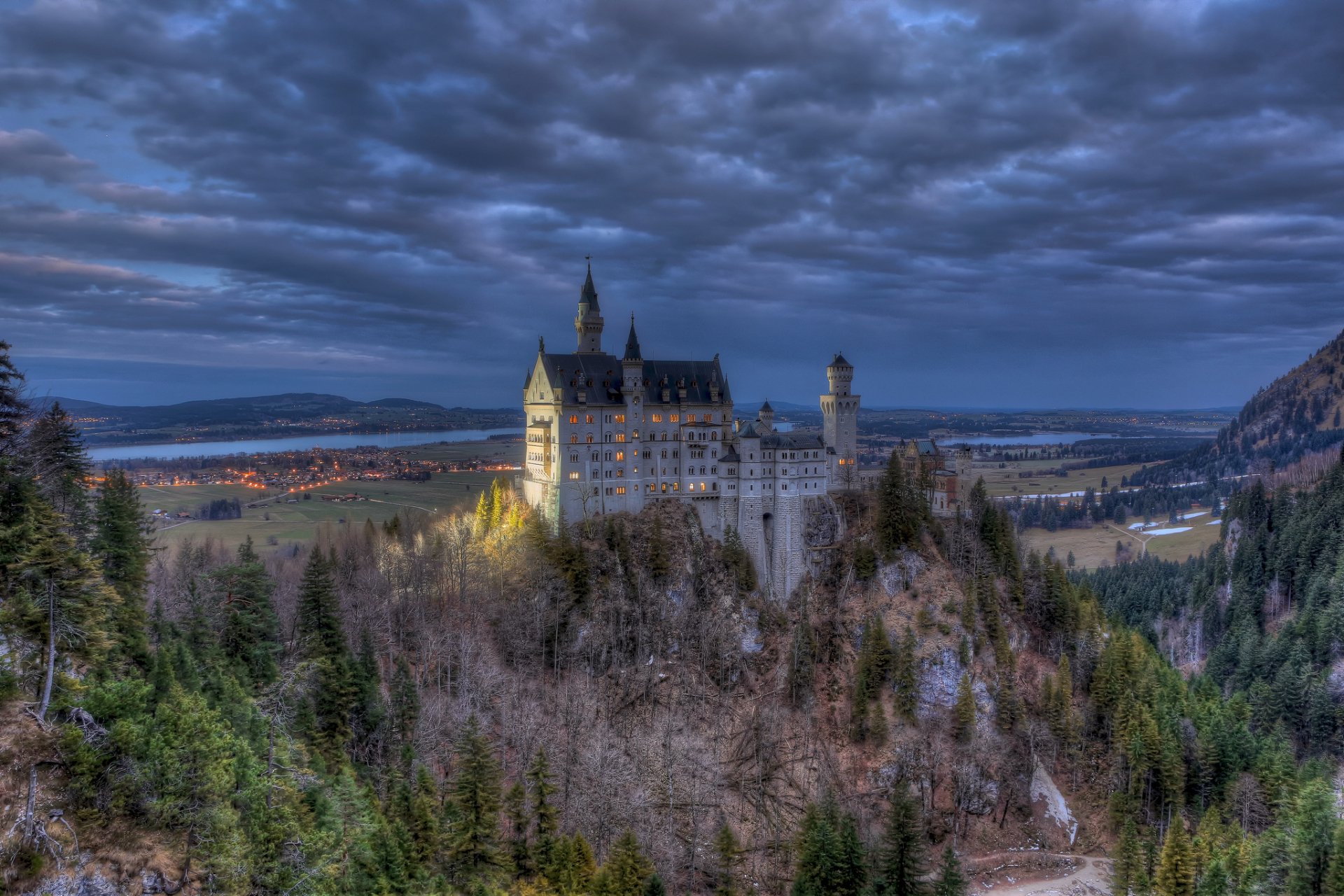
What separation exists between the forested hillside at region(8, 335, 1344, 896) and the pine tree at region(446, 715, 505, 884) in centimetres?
19

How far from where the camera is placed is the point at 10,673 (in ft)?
92.2

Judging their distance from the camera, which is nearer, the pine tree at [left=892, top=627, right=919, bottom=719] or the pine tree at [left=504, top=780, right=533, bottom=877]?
the pine tree at [left=504, top=780, right=533, bottom=877]

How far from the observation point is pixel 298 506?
12194 cm

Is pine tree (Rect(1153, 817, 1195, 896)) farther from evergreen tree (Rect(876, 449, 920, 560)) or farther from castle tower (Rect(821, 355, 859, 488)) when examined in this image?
castle tower (Rect(821, 355, 859, 488))

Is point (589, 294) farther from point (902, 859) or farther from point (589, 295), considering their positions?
point (902, 859)

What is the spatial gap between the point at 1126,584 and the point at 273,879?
170m

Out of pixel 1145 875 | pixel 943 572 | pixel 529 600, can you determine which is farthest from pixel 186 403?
pixel 1145 875

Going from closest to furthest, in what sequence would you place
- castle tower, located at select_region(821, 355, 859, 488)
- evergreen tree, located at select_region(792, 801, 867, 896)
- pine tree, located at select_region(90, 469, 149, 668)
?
pine tree, located at select_region(90, 469, 149, 668), evergreen tree, located at select_region(792, 801, 867, 896), castle tower, located at select_region(821, 355, 859, 488)

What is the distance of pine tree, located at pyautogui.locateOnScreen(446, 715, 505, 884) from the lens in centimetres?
4334

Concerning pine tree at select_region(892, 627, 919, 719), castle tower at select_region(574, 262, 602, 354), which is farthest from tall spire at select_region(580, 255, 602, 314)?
pine tree at select_region(892, 627, 919, 719)

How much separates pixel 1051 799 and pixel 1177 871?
62.4 ft

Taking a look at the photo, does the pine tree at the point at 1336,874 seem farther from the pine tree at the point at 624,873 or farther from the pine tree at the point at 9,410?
the pine tree at the point at 9,410

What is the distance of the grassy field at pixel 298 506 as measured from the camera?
104m

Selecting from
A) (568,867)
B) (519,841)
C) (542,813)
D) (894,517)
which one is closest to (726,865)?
(568,867)
